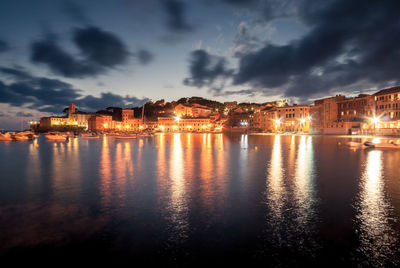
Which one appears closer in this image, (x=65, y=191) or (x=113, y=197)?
(x=113, y=197)

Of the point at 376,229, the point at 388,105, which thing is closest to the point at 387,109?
the point at 388,105

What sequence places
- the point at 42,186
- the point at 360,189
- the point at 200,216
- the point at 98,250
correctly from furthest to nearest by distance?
the point at 42,186, the point at 360,189, the point at 200,216, the point at 98,250

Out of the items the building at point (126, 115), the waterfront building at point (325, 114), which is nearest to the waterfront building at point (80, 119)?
the building at point (126, 115)

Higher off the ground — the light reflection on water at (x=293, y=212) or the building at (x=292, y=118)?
the building at (x=292, y=118)

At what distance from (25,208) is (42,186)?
3942 mm

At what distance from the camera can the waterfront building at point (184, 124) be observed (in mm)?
148000

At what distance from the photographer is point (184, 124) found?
149 m

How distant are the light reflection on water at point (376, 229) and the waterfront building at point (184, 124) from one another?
13689 centimetres

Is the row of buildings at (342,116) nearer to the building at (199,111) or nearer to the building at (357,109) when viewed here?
the building at (357,109)

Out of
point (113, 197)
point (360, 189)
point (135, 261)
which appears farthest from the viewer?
point (360, 189)

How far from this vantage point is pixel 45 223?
7449 mm

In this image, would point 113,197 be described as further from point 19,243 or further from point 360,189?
point 360,189

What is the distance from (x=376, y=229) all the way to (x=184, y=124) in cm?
14340

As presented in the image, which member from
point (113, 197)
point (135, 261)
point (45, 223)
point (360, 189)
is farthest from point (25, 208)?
point (360, 189)
